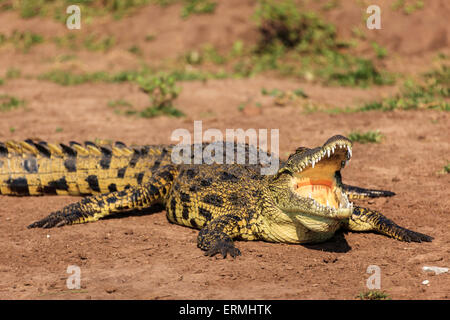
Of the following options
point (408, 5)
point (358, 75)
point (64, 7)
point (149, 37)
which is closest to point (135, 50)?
point (149, 37)

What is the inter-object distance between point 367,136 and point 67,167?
4039mm

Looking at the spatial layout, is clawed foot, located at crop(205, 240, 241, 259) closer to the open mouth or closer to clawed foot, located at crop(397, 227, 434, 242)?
the open mouth

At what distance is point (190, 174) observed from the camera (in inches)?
230

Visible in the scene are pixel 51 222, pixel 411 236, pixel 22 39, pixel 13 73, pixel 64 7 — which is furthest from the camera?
pixel 64 7

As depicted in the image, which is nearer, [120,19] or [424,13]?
[424,13]

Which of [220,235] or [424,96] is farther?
[424,96]

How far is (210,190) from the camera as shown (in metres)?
5.61

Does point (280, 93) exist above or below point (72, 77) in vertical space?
below

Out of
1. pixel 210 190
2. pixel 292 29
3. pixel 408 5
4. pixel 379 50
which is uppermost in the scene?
pixel 408 5

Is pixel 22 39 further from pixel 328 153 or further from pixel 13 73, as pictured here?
pixel 328 153

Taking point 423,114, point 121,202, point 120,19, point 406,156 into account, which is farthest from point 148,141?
point 120,19

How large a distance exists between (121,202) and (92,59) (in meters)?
8.65

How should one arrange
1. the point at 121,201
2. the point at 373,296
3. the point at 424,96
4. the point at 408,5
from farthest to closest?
the point at 408,5, the point at 424,96, the point at 121,201, the point at 373,296
